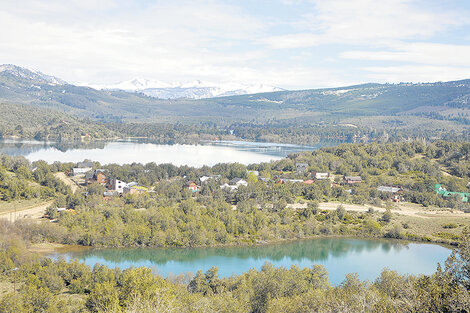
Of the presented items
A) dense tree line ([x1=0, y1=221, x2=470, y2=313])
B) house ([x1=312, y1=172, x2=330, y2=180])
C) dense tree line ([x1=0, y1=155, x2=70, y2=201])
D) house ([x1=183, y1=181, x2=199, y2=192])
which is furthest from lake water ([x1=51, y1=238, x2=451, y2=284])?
house ([x1=312, y1=172, x2=330, y2=180])

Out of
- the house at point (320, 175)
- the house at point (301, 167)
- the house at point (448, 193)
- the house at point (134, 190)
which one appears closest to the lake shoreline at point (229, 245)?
the house at point (134, 190)

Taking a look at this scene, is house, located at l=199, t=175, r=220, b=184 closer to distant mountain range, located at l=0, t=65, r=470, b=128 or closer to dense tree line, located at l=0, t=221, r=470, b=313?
dense tree line, located at l=0, t=221, r=470, b=313

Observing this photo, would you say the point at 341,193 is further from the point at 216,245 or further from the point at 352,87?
the point at 352,87

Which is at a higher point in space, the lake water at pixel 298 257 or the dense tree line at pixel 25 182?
the dense tree line at pixel 25 182

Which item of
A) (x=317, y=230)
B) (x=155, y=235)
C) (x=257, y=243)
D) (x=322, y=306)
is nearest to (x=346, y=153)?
(x=317, y=230)

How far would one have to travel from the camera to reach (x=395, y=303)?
783 cm

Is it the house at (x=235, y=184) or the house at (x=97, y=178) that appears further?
the house at (x=97, y=178)

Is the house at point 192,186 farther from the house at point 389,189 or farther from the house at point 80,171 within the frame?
the house at point 389,189

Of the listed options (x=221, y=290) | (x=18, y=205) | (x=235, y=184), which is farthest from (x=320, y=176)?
(x=221, y=290)

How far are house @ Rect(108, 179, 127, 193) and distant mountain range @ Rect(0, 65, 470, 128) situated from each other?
324 feet

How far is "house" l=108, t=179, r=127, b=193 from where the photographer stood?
32.6 m

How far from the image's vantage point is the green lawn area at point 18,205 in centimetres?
2689

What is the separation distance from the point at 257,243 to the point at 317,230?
4141mm

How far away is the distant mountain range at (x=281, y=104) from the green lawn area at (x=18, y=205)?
105 m
